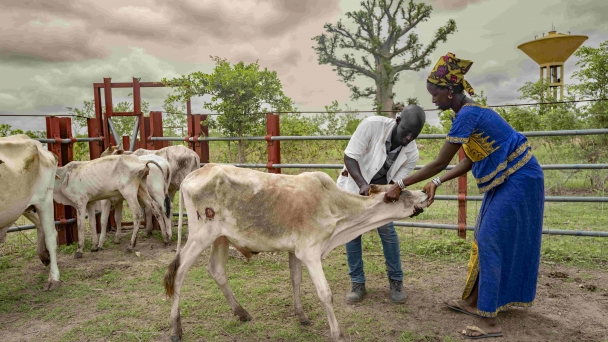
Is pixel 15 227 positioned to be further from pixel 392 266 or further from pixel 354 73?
pixel 354 73

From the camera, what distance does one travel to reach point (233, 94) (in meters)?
8.45

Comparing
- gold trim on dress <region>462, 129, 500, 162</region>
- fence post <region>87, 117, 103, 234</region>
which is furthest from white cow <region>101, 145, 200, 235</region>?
gold trim on dress <region>462, 129, 500, 162</region>

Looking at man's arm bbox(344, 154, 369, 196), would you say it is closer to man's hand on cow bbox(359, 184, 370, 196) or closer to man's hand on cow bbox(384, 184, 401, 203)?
man's hand on cow bbox(359, 184, 370, 196)

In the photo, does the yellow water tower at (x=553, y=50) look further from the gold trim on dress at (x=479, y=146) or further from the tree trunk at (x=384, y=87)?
the gold trim on dress at (x=479, y=146)

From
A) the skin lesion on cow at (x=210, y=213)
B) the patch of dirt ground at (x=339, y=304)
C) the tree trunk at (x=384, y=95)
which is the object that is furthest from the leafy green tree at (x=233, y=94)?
the tree trunk at (x=384, y=95)

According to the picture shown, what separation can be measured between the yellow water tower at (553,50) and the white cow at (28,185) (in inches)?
710

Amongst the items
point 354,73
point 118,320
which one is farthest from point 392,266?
point 354,73

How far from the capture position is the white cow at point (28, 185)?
460 centimetres

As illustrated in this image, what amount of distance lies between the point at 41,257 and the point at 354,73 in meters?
16.0

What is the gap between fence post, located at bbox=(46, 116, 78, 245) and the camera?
6.68 m

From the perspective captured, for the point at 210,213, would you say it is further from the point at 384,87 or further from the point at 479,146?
the point at 384,87

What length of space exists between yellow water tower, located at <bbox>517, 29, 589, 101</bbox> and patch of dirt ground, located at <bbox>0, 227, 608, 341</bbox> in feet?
50.0

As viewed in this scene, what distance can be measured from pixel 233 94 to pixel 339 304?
520 centimetres

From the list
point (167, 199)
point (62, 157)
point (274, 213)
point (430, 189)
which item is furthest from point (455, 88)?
point (62, 157)
